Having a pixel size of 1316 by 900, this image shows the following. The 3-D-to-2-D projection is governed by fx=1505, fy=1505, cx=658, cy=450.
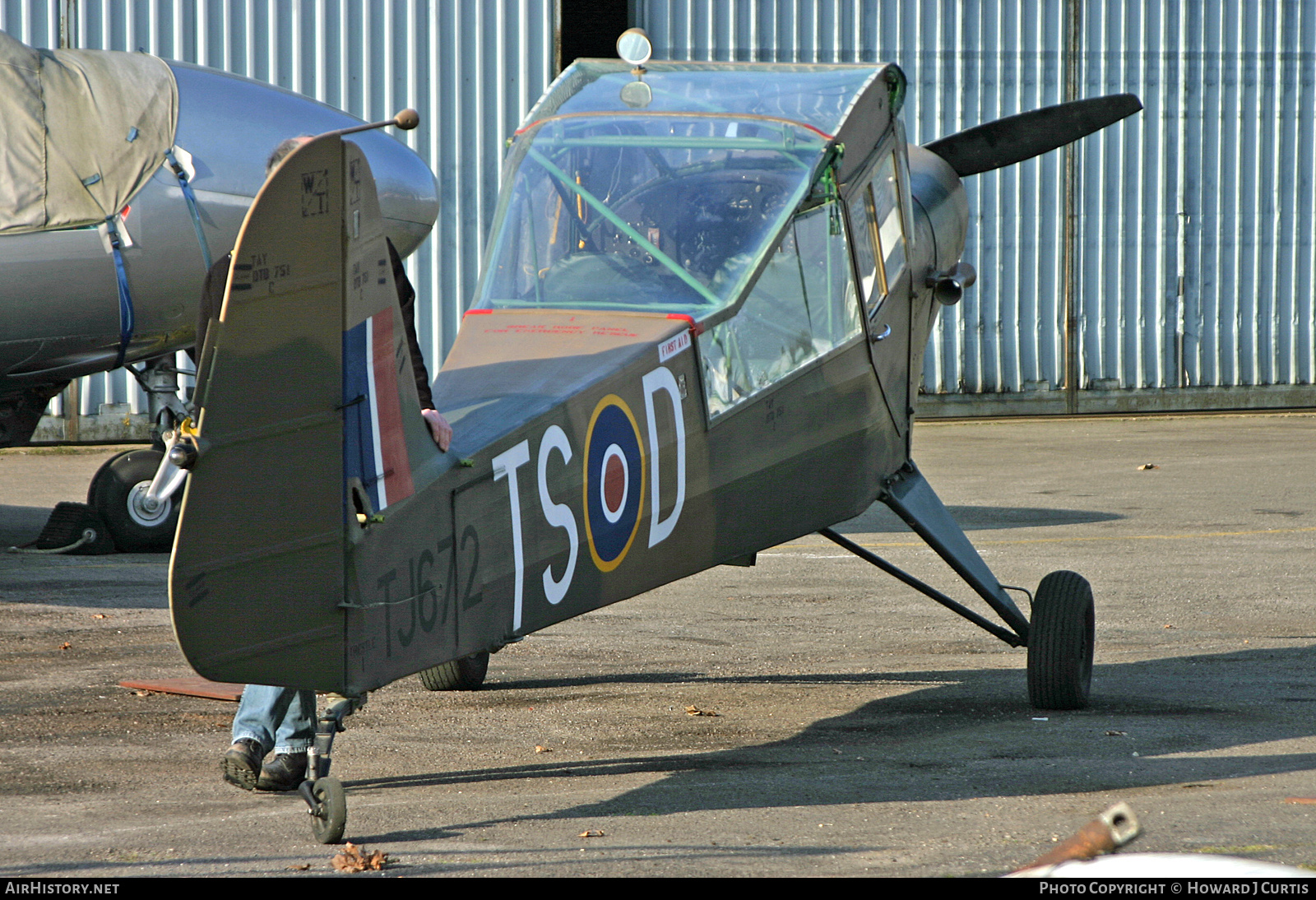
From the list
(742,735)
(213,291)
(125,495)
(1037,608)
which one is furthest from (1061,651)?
(125,495)

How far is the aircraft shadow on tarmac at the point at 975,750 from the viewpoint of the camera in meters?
5.26

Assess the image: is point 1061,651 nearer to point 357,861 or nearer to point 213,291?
point 357,861

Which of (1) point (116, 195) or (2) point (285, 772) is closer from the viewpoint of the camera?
(2) point (285, 772)

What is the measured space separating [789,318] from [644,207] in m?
0.72

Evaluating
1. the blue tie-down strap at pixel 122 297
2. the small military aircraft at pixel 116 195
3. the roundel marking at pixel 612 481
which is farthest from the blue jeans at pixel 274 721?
the blue tie-down strap at pixel 122 297

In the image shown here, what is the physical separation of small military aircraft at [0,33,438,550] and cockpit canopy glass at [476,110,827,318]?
406 centimetres

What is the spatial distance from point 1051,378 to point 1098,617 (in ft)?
39.3

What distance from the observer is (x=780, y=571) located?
10.5m

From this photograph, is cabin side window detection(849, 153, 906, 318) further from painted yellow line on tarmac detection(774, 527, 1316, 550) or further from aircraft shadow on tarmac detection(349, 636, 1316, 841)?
painted yellow line on tarmac detection(774, 527, 1316, 550)

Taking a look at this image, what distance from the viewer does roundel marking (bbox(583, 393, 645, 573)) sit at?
4809mm

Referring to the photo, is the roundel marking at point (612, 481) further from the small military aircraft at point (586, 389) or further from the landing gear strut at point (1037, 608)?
the landing gear strut at point (1037, 608)

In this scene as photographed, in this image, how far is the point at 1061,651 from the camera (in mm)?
6527

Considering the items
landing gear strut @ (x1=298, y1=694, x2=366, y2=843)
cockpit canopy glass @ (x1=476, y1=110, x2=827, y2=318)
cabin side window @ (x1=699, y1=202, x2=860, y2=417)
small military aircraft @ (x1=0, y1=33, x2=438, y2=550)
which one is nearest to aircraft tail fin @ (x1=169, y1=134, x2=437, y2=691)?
landing gear strut @ (x1=298, y1=694, x2=366, y2=843)
